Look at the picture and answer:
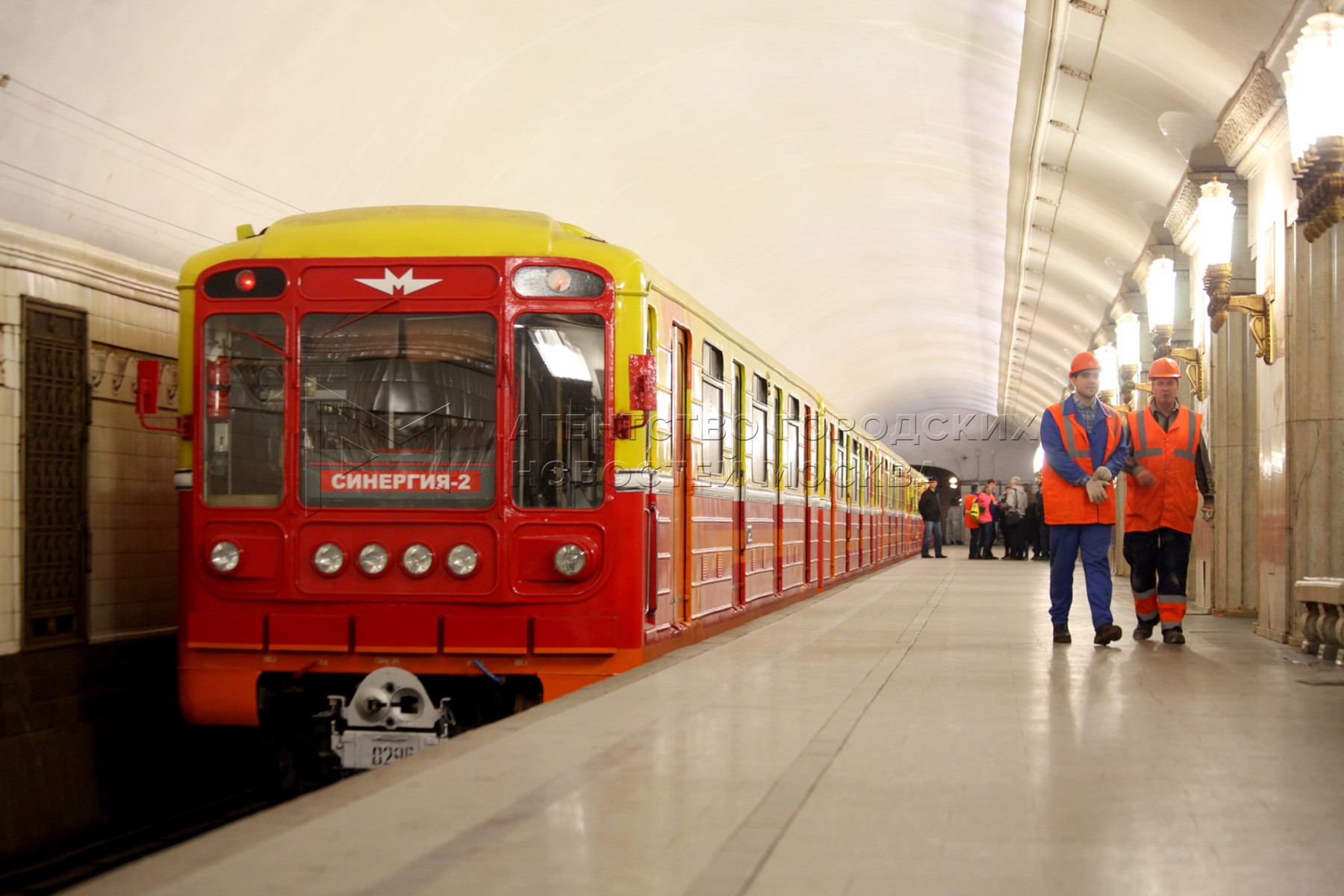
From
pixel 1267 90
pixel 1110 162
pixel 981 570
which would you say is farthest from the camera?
pixel 981 570

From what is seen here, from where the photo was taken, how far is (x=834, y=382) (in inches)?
1570

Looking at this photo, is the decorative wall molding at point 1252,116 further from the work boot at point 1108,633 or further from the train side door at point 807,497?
the train side door at point 807,497

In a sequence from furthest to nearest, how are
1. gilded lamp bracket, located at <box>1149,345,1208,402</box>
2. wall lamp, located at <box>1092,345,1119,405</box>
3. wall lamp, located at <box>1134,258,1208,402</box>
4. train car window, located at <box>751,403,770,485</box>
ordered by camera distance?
wall lamp, located at <box>1092,345,1119,405</box> → wall lamp, located at <box>1134,258,1208,402</box> → gilded lamp bracket, located at <box>1149,345,1208,402</box> → train car window, located at <box>751,403,770,485</box>

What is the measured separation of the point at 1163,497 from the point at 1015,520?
24789 mm

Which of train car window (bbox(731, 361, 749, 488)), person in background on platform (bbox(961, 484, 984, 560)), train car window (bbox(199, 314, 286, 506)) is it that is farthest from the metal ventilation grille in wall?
person in background on platform (bbox(961, 484, 984, 560))

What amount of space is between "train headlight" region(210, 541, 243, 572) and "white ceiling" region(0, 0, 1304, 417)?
10.1ft

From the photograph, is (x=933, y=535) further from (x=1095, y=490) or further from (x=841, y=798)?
(x=841, y=798)

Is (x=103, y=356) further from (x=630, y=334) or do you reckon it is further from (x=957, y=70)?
(x=957, y=70)

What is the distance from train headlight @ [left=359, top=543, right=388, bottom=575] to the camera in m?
7.44

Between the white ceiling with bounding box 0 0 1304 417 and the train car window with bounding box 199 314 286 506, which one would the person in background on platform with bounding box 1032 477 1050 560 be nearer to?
the white ceiling with bounding box 0 0 1304 417

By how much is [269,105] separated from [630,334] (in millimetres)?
5181

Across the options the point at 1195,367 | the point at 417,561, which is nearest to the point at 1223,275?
the point at 1195,367

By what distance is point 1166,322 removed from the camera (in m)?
15.8

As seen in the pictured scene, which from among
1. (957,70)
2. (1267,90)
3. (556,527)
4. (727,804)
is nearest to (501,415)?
(556,527)
